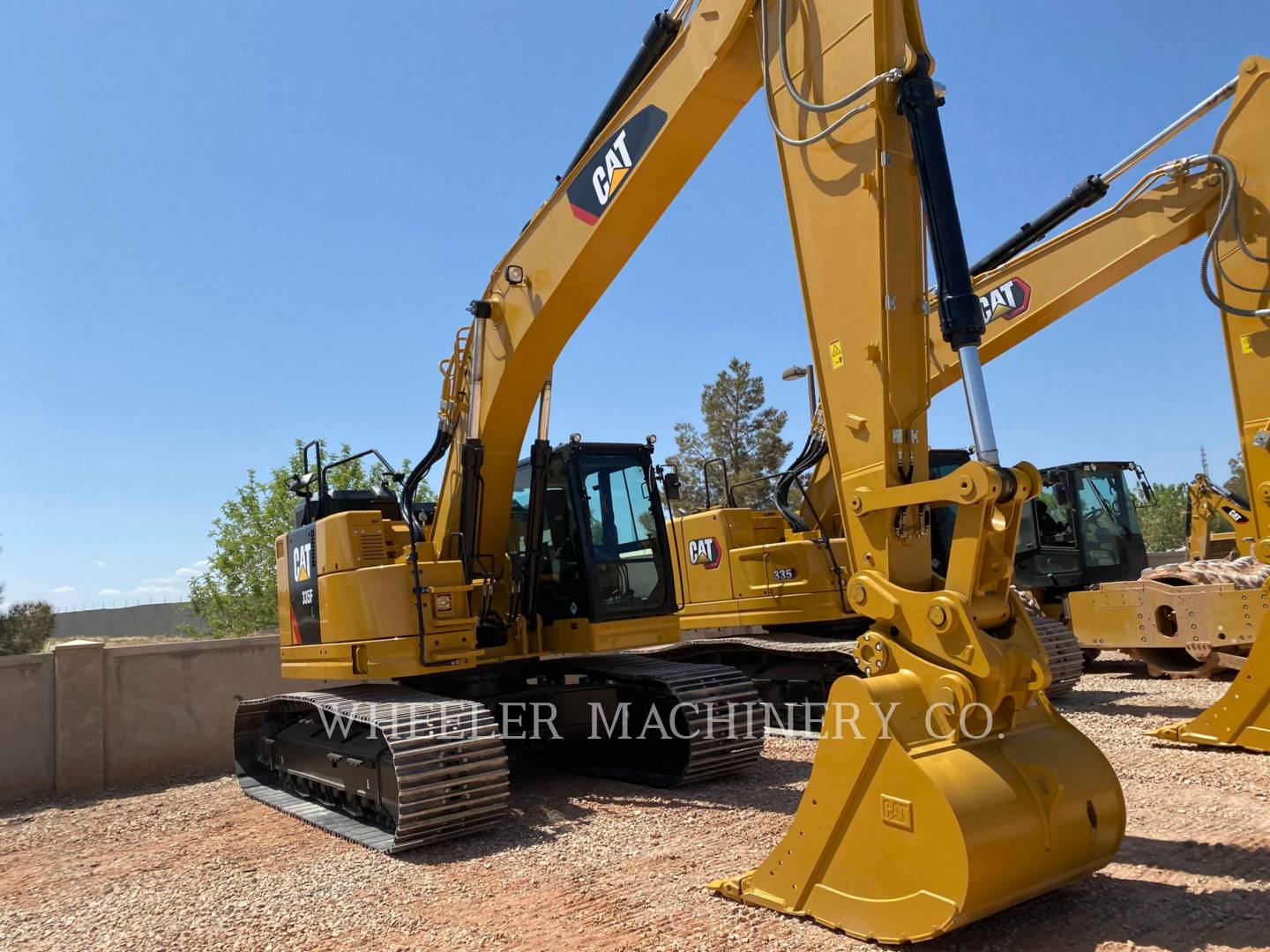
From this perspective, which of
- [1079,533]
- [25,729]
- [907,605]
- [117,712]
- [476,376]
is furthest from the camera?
[1079,533]

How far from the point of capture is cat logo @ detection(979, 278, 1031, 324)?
8.76 metres

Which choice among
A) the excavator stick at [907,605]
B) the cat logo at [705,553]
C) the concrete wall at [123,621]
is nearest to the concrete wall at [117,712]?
the cat logo at [705,553]

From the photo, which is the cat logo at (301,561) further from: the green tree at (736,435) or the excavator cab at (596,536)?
the green tree at (736,435)

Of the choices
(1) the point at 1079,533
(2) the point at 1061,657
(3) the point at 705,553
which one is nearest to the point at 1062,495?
(1) the point at 1079,533

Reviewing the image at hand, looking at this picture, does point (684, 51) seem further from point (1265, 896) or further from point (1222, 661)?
point (1222, 661)

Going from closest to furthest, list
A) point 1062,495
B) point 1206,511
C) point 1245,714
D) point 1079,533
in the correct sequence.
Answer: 1. point 1245,714
2. point 1079,533
3. point 1062,495
4. point 1206,511

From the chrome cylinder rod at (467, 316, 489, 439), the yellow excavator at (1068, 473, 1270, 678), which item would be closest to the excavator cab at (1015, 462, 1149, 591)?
the yellow excavator at (1068, 473, 1270, 678)

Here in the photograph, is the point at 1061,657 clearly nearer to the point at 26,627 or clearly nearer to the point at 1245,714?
the point at 1245,714

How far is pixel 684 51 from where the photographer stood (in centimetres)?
539

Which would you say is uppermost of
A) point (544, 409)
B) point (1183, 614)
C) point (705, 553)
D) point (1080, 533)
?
point (544, 409)

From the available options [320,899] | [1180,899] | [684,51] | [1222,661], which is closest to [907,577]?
[1180,899]

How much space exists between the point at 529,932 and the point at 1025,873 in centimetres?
217

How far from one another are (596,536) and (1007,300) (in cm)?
436

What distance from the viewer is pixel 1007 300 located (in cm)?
886
